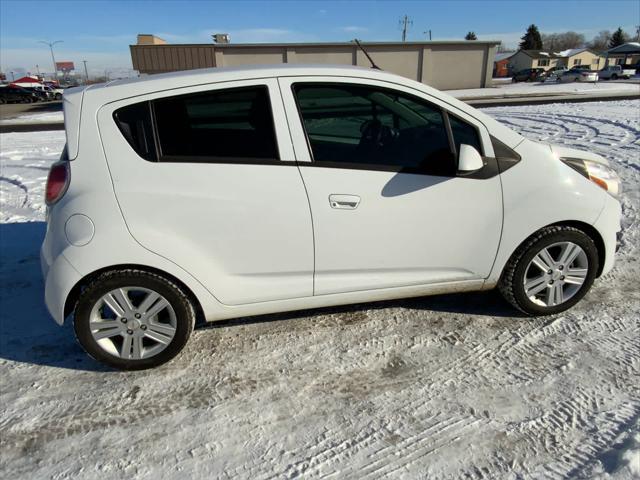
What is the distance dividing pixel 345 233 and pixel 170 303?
114 cm

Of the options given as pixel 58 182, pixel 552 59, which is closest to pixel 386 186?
pixel 58 182

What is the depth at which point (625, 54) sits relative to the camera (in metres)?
73.1

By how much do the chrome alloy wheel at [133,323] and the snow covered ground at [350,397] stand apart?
18cm

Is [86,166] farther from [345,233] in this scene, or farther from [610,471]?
[610,471]

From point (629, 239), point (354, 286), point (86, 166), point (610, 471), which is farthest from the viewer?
point (629, 239)

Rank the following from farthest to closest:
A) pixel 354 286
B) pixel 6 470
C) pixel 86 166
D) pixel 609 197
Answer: pixel 609 197 < pixel 354 286 < pixel 86 166 < pixel 6 470

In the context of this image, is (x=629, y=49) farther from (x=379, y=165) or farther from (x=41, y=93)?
(x=379, y=165)

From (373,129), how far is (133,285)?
1772mm

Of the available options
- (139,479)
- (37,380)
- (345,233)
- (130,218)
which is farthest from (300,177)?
(37,380)

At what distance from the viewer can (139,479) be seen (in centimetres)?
208

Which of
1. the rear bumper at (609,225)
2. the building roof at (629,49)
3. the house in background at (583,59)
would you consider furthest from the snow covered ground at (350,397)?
the house in background at (583,59)

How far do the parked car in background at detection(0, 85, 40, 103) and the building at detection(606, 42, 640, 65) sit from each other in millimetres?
79884

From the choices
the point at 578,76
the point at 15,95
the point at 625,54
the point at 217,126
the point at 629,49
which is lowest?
the point at 15,95

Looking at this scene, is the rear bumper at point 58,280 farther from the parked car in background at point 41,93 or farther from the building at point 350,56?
the parked car in background at point 41,93
